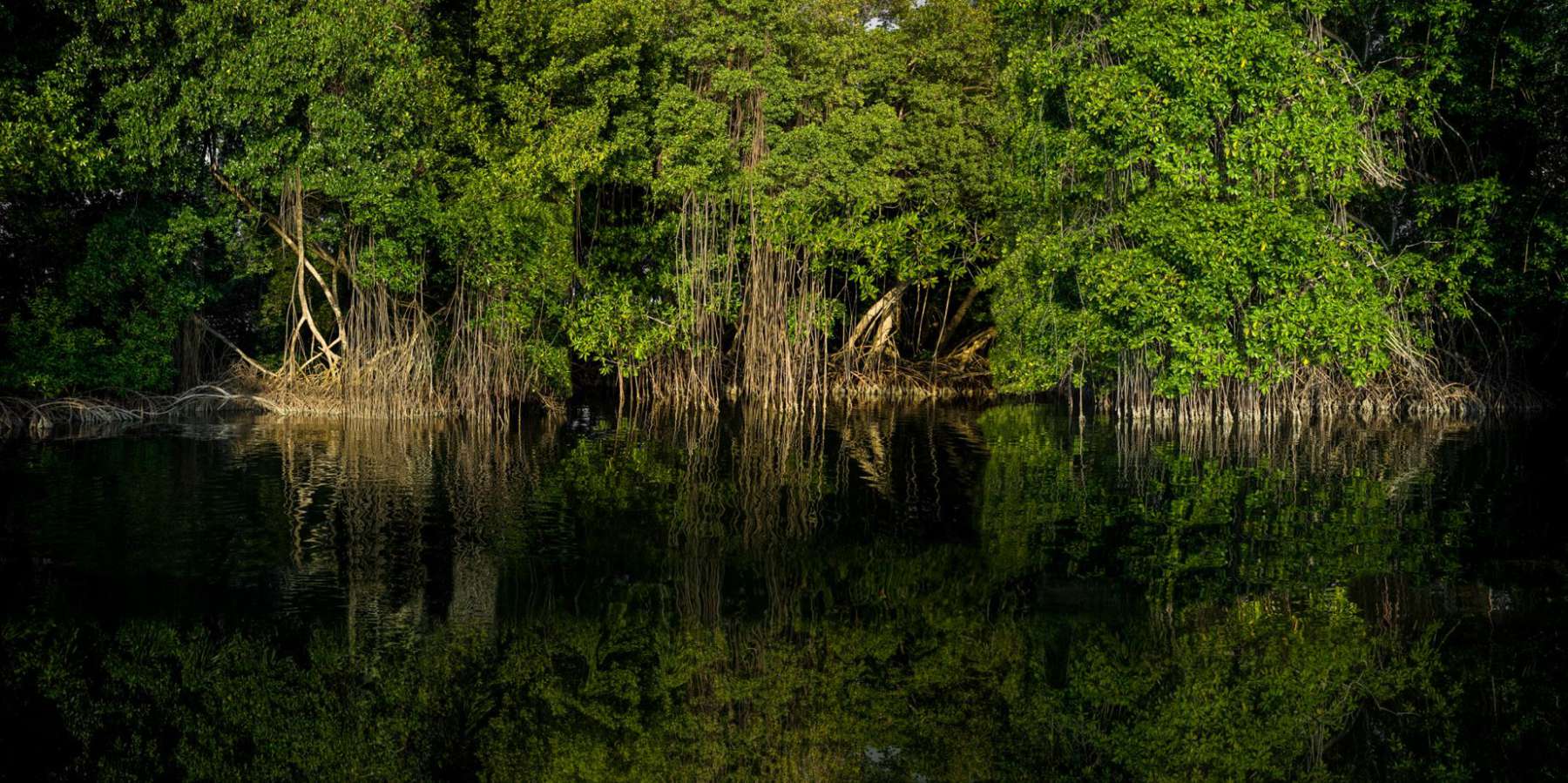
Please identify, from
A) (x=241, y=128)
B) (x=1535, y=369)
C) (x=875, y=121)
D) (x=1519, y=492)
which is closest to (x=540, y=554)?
(x=1519, y=492)

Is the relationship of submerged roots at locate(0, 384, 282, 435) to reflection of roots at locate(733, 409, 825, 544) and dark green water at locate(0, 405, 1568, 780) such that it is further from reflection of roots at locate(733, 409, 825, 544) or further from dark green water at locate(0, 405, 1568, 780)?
reflection of roots at locate(733, 409, 825, 544)

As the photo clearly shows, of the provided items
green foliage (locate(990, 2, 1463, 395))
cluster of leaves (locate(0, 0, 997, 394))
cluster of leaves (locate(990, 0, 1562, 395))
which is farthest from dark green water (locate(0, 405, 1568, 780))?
cluster of leaves (locate(0, 0, 997, 394))

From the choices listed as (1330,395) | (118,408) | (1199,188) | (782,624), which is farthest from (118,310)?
(1330,395)

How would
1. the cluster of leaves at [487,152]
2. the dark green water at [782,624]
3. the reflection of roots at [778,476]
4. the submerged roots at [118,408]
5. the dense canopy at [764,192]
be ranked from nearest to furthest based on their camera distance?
the dark green water at [782,624] → the reflection of roots at [778,476] → the dense canopy at [764,192] → the cluster of leaves at [487,152] → the submerged roots at [118,408]

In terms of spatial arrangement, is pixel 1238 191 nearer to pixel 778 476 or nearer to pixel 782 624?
pixel 778 476

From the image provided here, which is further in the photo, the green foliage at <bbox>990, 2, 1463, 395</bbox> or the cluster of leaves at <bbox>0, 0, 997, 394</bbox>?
the cluster of leaves at <bbox>0, 0, 997, 394</bbox>

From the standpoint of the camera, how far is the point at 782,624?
976 centimetres

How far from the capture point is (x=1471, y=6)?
2206 cm

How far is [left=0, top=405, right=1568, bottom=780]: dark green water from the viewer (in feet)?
24.8

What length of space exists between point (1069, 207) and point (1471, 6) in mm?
7547

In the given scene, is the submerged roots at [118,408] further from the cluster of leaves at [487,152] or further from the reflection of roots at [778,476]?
the reflection of roots at [778,476]

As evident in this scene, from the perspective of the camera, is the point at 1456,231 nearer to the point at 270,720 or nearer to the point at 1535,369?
the point at 1535,369

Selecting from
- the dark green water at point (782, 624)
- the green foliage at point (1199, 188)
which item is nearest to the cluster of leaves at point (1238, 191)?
the green foliage at point (1199, 188)

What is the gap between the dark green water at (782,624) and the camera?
7551 mm
